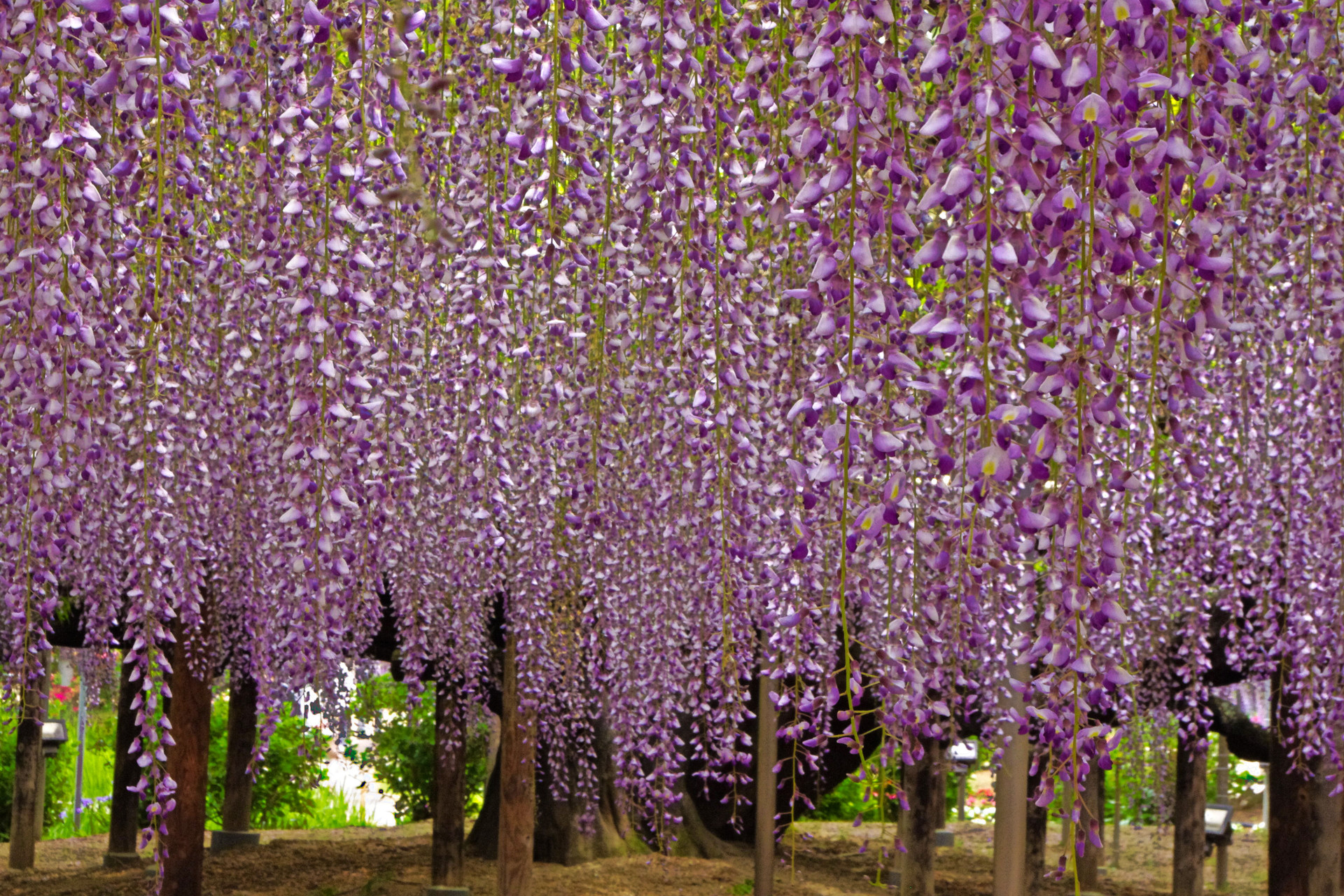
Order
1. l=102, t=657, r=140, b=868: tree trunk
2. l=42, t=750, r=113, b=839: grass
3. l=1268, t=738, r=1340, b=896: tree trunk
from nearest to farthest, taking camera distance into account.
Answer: l=1268, t=738, r=1340, b=896: tree trunk → l=102, t=657, r=140, b=868: tree trunk → l=42, t=750, r=113, b=839: grass

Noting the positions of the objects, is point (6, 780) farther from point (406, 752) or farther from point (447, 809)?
point (447, 809)

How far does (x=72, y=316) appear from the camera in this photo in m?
2.50

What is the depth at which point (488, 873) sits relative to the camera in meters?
9.70

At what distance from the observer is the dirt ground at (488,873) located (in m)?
9.06

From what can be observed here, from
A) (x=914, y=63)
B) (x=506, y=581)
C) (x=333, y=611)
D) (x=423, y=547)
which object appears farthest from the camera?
(x=506, y=581)

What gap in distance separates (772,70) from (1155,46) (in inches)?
60.9

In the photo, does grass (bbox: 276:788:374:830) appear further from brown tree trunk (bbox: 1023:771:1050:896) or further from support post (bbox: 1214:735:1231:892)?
support post (bbox: 1214:735:1231:892)

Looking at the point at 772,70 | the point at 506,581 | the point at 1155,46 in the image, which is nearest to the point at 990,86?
the point at 1155,46

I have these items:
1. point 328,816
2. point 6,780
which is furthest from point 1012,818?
point 328,816

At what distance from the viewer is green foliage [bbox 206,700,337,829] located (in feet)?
45.5

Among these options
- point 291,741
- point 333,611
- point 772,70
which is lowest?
point 291,741

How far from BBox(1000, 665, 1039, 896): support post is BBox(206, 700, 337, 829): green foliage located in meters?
8.58

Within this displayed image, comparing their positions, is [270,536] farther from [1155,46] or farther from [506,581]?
[1155,46]

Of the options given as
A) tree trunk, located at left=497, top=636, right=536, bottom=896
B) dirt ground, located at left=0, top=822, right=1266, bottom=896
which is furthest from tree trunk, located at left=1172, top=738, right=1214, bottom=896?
tree trunk, located at left=497, top=636, right=536, bottom=896
